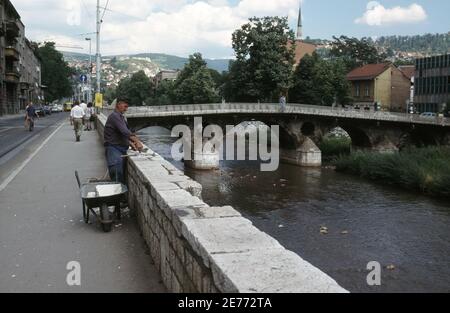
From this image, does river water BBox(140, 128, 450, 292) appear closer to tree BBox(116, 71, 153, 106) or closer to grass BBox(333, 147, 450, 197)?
grass BBox(333, 147, 450, 197)

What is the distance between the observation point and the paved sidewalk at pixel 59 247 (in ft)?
16.4

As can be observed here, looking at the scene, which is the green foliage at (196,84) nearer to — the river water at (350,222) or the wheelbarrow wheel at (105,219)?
the river water at (350,222)

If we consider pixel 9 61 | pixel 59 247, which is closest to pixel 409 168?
pixel 59 247

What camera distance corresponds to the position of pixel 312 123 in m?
56.1

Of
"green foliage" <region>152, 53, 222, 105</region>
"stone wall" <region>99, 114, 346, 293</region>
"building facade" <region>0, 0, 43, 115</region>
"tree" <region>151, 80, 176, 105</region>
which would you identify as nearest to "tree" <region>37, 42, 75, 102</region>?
"tree" <region>151, 80, 176, 105</region>

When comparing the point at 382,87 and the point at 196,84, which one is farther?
the point at 382,87

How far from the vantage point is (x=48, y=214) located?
794 centimetres

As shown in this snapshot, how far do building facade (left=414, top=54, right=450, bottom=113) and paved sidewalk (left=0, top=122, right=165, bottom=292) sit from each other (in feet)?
209

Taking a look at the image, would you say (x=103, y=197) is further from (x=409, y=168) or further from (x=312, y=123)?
(x=312, y=123)

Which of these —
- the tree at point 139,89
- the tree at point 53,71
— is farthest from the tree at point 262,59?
the tree at point 139,89

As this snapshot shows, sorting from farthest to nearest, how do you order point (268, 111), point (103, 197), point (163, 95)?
point (163, 95)
point (268, 111)
point (103, 197)

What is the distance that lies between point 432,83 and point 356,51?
134 ft

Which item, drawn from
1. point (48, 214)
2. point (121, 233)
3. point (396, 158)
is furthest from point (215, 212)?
point (396, 158)
